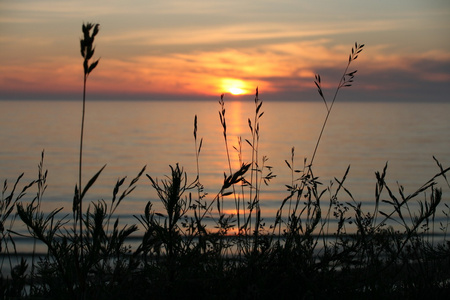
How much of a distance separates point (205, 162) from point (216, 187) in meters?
7.93

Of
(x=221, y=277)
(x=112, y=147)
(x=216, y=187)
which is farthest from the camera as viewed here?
(x=112, y=147)

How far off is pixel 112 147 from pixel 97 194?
632 inches

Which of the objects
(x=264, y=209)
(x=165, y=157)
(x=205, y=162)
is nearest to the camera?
(x=264, y=209)

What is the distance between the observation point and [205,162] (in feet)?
84.9

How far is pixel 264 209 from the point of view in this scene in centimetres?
1379

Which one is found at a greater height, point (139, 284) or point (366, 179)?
point (139, 284)

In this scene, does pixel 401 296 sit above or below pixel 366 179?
above

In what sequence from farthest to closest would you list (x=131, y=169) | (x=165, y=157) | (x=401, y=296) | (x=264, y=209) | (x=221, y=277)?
(x=165, y=157)
(x=131, y=169)
(x=264, y=209)
(x=401, y=296)
(x=221, y=277)

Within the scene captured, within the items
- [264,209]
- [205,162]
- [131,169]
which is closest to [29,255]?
[264,209]

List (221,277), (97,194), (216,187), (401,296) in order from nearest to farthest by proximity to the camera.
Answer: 1. (221,277)
2. (401,296)
3. (97,194)
4. (216,187)

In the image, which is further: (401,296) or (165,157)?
(165,157)

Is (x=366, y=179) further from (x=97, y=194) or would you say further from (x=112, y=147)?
(x=112, y=147)

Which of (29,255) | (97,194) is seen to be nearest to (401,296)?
(29,255)

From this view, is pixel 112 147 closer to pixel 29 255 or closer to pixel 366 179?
pixel 366 179
